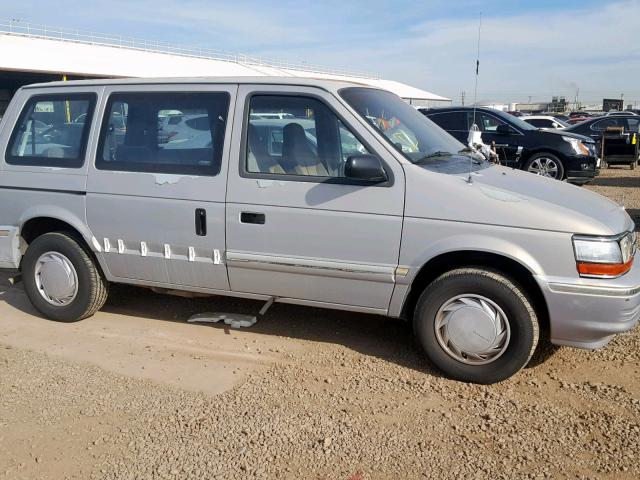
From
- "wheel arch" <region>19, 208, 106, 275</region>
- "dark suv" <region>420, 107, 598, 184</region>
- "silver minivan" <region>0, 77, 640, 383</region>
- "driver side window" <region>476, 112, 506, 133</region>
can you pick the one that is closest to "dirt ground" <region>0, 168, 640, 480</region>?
"silver minivan" <region>0, 77, 640, 383</region>

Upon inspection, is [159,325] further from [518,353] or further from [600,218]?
[600,218]

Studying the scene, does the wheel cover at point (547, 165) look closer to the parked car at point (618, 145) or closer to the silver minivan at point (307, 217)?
the parked car at point (618, 145)

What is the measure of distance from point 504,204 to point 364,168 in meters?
0.88

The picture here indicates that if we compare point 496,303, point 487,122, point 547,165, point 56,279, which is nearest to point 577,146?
point 547,165

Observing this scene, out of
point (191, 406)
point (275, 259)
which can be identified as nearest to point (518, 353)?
point (275, 259)

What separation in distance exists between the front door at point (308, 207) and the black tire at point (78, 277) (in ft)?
4.22

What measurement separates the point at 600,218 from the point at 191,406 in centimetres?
269

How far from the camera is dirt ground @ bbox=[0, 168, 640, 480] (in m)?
3.00

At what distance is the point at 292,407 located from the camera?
355 centimetres

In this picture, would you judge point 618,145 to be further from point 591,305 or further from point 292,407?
point 292,407

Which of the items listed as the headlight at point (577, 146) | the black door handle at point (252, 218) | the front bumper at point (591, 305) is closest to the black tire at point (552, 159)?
the headlight at point (577, 146)

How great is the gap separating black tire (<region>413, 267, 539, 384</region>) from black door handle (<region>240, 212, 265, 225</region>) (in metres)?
1.19

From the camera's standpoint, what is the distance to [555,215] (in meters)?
3.52

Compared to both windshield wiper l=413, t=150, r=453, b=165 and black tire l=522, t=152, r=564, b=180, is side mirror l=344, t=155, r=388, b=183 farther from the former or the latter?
black tire l=522, t=152, r=564, b=180
